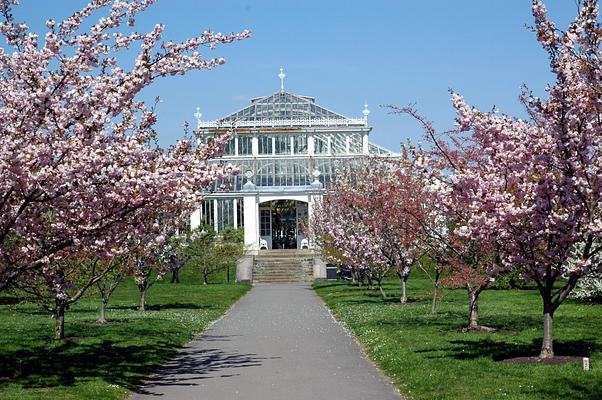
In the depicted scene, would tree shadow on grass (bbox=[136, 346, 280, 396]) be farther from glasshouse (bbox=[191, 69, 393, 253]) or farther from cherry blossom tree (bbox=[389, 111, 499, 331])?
glasshouse (bbox=[191, 69, 393, 253])

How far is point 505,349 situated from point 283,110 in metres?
50.3

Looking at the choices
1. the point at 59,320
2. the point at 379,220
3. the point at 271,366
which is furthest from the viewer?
the point at 379,220

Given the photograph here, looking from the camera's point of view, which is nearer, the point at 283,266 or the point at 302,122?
the point at 283,266

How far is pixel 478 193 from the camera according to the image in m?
12.0

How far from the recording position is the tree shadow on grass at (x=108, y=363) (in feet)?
40.0

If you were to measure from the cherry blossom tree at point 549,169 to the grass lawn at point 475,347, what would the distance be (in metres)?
1.42

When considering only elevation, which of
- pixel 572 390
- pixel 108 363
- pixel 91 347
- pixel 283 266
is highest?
pixel 283 266

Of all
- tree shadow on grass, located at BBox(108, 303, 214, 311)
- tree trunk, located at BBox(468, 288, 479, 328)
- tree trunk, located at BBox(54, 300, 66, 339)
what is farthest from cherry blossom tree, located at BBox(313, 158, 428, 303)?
tree trunk, located at BBox(54, 300, 66, 339)

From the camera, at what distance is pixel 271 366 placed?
531 inches

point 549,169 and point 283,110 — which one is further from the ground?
point 283,110

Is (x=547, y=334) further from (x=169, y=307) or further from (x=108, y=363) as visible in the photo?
(x=169, y=307)

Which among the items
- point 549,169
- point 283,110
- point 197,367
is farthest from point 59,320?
point 283,110

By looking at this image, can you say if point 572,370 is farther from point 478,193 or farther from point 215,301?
point 215,301

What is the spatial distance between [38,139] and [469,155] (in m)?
9.62
